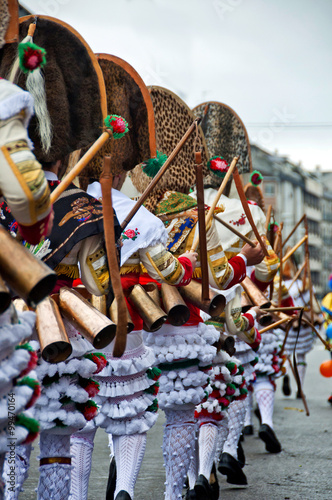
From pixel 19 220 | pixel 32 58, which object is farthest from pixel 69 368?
pixel 32 58

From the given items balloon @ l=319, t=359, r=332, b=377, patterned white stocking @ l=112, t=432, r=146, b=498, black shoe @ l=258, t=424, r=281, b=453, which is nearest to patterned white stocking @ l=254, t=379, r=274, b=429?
black shoe @ l=258, t=424, r=281, b=453

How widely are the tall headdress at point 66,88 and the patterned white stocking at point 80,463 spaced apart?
1438mm

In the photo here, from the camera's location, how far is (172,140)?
15.8ft

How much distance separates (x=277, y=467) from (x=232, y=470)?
2.21ft

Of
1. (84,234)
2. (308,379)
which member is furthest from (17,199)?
(308,379)

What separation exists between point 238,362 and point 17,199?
317cm

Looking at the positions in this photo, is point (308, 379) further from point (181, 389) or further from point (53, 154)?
point (53, 154)

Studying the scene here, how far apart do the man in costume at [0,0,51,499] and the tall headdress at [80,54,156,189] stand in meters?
1.73

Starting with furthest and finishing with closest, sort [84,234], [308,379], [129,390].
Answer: [308,379] → [129,390] → [84,234]

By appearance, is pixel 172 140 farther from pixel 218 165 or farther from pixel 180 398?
pixel 180 398

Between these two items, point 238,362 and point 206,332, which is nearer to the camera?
point 206,332

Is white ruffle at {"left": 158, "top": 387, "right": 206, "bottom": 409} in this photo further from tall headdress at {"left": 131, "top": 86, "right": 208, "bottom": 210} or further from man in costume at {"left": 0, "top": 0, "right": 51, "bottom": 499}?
man in costume at {"left": 0, "top": 0, "right": 51, "bottom": 499}

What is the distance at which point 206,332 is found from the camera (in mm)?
4215

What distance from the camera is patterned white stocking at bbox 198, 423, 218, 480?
447 cm
